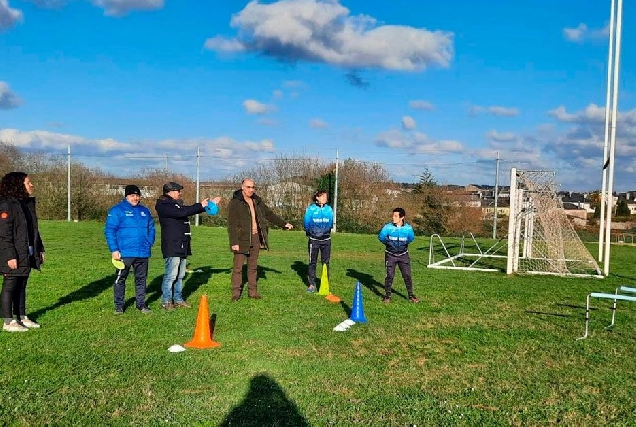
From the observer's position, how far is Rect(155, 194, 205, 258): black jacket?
860 centimetres

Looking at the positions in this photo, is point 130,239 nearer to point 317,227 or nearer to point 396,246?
point 317,227

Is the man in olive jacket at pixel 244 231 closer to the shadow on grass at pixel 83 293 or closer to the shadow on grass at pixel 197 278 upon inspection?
the shadow on grass at pixel 197 278

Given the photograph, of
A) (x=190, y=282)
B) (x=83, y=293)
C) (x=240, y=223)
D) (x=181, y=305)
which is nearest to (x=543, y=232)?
(x=240, y=223)

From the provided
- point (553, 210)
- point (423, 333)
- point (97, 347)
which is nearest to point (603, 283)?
point (553, 210)

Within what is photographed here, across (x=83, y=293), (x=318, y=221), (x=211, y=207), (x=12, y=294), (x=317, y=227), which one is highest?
(x=211, y=207)

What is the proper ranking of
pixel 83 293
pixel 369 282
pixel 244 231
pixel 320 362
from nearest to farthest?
pixel 320 362
pixel 244 231
pixel 83 293
pixel 369 282

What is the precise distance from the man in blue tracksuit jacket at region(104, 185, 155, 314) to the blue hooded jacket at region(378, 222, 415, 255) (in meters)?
3.74

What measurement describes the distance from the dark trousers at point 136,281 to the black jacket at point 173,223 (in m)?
0.37

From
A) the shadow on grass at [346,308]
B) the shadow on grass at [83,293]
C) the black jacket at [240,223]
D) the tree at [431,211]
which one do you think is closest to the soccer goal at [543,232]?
the shadow on grass at [346,308]

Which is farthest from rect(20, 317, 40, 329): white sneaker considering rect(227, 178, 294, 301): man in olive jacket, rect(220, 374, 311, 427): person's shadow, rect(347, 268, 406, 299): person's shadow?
rect(347, 268, 406, 299): person's shadow

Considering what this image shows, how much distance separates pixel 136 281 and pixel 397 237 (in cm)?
413

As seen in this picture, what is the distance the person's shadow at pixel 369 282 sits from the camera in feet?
36.1

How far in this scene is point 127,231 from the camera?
8.31 metres

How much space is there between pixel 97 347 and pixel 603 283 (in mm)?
10869
